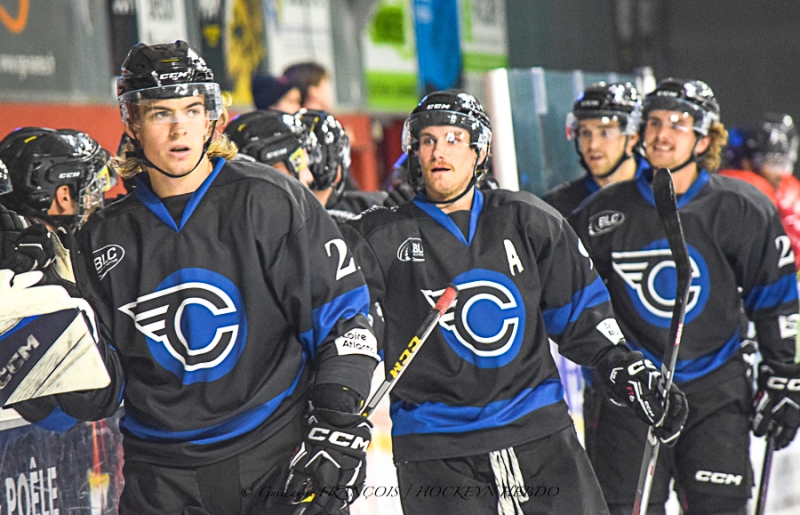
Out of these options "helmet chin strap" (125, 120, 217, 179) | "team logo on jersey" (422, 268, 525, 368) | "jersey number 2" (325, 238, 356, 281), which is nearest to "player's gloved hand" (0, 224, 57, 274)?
"helmet chin strap" (125, 120, 217, 179)

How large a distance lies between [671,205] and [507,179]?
1.61 meters

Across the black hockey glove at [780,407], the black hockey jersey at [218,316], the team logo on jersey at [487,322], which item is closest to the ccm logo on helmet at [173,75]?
the black hockey jersey at [218,316]

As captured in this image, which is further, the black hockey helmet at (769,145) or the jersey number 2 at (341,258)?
the black hockey helmet at (769,145)

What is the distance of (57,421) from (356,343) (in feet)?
2.36

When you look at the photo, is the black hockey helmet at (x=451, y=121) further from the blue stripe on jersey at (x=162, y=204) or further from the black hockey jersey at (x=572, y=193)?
the black hockey jersey at (x=572, y=193)

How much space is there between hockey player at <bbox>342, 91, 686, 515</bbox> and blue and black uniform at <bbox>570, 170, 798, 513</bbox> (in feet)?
1.93

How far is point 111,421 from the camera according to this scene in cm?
317

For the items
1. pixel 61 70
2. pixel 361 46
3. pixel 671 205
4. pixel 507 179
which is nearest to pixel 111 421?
pixel 671 205

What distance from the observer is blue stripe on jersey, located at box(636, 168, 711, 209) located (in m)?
3.94

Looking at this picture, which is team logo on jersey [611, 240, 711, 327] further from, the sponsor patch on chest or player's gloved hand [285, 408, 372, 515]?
player's gloved hand [285, 408, 372, 515]

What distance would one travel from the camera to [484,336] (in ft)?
10.2

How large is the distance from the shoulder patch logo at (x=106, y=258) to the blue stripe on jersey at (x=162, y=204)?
117 millimetres

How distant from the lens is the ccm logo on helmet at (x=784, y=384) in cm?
388

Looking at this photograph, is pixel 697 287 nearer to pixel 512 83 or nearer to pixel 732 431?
pixel 732 431
